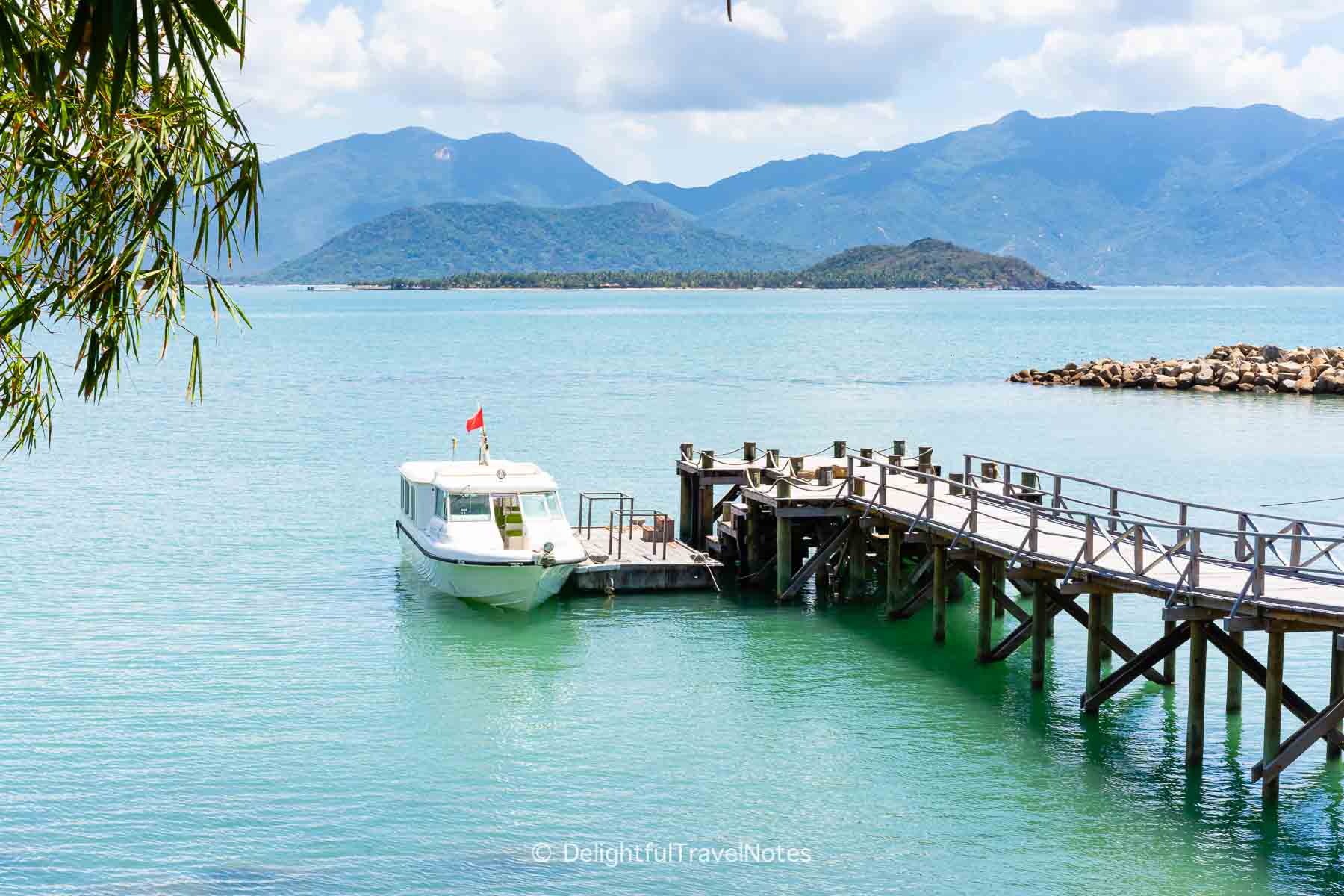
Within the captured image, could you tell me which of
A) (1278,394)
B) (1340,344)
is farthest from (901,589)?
(1340,344)

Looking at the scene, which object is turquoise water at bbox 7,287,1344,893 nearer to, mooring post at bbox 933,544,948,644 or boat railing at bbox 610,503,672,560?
mooring post at bbox 933,544,948,644

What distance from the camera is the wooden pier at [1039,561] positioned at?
61.0 ft

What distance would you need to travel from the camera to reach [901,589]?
2889 centimetres

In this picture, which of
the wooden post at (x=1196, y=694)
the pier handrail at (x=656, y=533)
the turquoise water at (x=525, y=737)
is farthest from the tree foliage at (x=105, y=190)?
the pier handrail at (x=656, y=533)

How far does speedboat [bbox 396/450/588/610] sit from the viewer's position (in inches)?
1120

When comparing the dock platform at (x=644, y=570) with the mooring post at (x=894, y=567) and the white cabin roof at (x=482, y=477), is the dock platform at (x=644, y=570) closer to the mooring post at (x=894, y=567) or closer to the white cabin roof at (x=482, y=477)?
the white cabin roof at (x=482, y=477)

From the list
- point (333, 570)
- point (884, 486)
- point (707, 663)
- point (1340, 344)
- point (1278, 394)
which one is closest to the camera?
point (707, 663)

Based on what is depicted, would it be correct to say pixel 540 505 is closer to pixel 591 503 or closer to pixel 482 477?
pixel 482 477

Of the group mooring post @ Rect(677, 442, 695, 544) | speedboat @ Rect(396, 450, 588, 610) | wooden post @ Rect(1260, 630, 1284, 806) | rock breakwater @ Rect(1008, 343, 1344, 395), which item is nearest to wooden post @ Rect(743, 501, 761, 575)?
mooring post @ Rect(677, 442, 695, 544)

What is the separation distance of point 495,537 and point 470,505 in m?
1.05

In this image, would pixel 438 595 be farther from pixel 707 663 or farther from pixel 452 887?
pixel 452 887

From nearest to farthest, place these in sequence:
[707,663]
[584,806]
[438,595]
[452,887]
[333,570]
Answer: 1. [452,887]
2. [584,806]
3. [707,663]
4. [438,595]
5. [333,570]

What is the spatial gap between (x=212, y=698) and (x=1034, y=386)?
70.0m

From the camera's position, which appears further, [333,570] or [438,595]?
[333,570]
